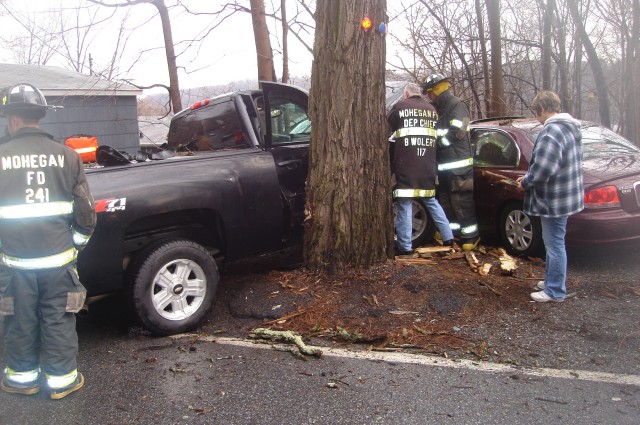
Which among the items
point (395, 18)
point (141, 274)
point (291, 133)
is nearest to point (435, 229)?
point (291, 133)

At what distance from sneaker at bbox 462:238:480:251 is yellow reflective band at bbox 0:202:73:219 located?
14.1 feet

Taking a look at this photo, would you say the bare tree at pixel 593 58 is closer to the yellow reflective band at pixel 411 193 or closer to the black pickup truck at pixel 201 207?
the yellow reflective band at pixel 411 193

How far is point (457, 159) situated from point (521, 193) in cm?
78

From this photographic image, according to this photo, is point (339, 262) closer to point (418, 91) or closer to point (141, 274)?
point (141, 274)

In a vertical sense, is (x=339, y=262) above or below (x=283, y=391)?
above

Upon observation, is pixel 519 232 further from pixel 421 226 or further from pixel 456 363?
pixel 456 363

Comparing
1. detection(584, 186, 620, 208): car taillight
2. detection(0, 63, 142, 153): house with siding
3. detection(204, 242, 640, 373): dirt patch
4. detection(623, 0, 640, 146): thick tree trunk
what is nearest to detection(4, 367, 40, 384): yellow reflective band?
detection(204, 242, 640, 373): dirt patch

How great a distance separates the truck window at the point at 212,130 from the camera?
5504 millimetres

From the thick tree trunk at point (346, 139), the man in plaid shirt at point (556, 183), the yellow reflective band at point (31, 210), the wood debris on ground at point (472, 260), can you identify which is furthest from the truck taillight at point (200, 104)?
the man in plaid shirt at point (556, 183)

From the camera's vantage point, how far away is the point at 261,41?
11508 millimetres

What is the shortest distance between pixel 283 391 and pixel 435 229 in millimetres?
3730

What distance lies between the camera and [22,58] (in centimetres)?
3406

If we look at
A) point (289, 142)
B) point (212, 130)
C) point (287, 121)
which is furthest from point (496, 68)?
point (212, 130)

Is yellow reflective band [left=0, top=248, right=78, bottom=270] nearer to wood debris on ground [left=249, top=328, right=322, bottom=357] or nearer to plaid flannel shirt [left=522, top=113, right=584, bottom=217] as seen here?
wood debris on ground [left=249, top=328, right=322, bottom=357]
